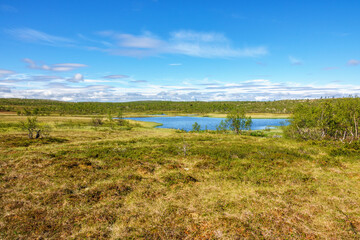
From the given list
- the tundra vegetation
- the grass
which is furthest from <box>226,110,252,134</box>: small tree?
the grass

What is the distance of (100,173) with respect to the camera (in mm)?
18250

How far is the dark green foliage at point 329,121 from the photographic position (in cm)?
3627

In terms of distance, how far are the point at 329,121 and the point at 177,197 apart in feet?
130

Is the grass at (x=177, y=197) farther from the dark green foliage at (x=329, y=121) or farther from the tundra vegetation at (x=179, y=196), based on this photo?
the dark green foliage at (x=329, y=121)

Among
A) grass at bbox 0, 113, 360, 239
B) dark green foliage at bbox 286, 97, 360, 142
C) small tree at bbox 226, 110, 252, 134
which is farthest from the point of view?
small tree at bbox 226, 110, 252, 134

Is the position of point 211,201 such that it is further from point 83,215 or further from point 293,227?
point 83,215

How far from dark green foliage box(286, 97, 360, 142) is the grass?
17.8m

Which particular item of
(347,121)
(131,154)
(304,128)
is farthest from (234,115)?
(131,154)

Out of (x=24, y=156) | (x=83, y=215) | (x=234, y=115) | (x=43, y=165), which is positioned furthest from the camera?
(x=234, y=115)

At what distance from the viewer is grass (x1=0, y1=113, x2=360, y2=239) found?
10070mm

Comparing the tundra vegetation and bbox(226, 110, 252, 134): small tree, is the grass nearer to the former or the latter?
the tundra vegetation

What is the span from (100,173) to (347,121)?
42534 millimetres

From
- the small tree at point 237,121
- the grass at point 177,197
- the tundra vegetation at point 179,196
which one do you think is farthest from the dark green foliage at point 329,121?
the grass at point 177,197

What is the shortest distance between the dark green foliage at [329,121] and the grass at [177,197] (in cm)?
1777
